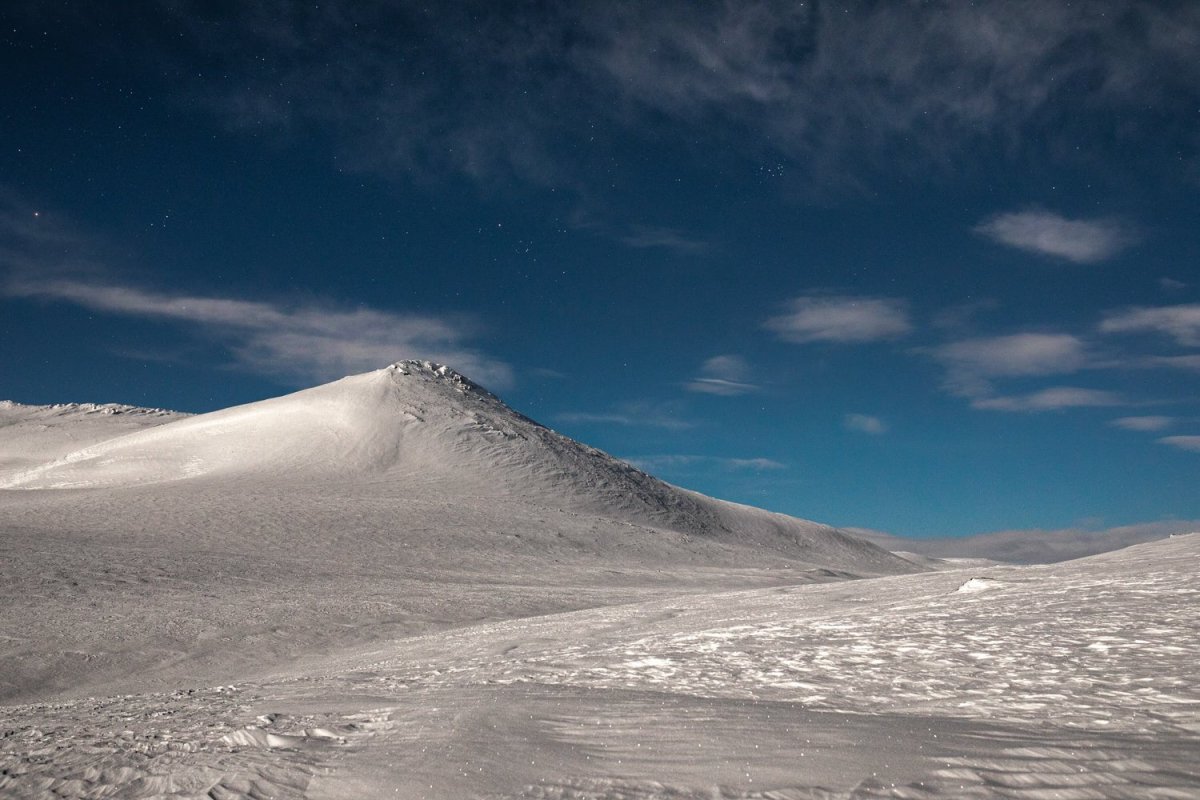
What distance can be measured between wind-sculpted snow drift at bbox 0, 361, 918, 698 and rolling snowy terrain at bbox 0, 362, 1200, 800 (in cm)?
15

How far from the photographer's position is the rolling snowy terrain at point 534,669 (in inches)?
132

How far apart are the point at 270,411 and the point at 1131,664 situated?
47162 mm

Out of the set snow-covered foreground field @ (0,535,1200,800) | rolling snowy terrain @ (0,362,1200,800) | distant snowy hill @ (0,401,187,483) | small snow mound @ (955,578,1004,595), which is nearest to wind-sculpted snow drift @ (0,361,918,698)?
rolling snowy terrain @ (0,362,1200,800)

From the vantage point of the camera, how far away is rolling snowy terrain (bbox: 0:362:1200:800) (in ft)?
11.0

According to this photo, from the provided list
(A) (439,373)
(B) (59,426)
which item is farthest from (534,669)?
(B) (59,426)

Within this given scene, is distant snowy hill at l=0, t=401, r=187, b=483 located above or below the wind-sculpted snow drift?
above

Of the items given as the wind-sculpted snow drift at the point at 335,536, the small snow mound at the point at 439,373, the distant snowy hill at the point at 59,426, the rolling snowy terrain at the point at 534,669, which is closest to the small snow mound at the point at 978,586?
the rolling snowy terrain at the point at 534,669

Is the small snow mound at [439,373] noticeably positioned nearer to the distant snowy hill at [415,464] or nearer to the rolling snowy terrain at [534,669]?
the distant snowy hill at [415,464]

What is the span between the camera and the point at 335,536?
24.5m

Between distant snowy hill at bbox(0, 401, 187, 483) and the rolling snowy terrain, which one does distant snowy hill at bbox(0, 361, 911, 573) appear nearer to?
the rolling snowy terrain

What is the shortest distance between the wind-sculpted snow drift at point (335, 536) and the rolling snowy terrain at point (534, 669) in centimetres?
15

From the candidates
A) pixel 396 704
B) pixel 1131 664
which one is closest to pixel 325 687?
pixel 396 704

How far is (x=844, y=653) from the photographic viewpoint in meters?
6.12

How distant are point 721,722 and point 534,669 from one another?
283 cm
